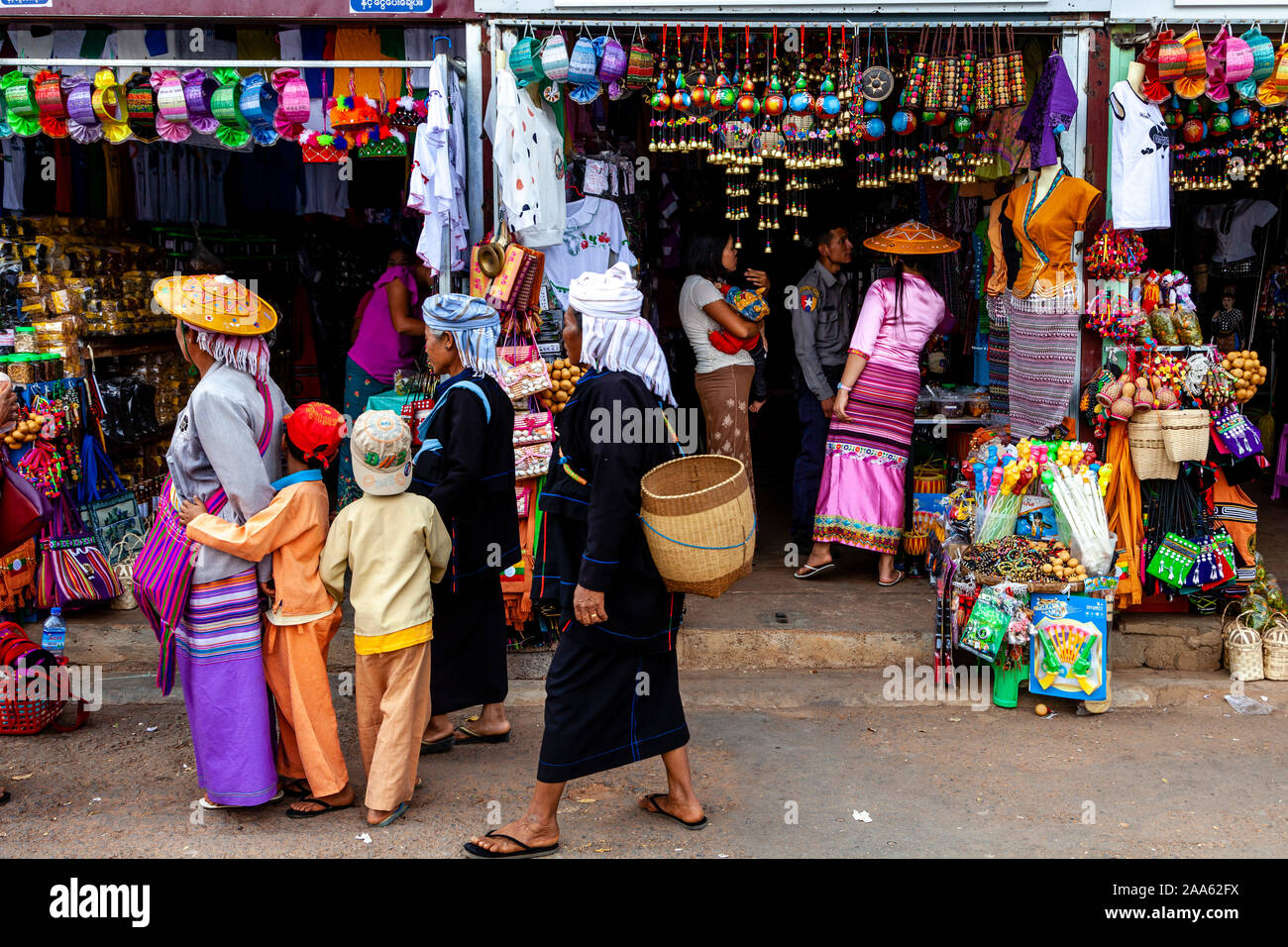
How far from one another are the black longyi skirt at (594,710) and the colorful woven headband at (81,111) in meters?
3.80

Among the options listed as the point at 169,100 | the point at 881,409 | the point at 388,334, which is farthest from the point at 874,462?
the point at 169,100

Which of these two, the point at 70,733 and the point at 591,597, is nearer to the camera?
the point at 591,597

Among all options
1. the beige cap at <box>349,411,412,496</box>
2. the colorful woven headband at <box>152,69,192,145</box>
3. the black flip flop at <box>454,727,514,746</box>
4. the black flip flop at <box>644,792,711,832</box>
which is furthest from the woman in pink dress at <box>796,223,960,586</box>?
the colorful woven headband at <box>152,69,192,145</box>

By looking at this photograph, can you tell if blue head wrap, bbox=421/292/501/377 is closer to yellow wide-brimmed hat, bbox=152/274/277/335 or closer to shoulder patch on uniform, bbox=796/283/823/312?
yellow wide-brimmed hat, bbox=152/274/277/335

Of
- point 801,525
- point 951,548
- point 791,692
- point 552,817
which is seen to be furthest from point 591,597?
point 801,525

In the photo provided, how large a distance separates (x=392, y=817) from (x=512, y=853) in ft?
1.74

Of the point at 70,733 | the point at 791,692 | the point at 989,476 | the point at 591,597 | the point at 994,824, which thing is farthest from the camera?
the point at 989,476

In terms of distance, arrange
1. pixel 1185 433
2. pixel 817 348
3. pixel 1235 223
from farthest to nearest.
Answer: pixel 1235 223 → pixel 817 348 → pixel 1185 433

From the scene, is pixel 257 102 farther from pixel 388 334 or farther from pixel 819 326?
pixel 819 326

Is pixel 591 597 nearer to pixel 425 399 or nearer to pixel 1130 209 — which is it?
pixel 425 399

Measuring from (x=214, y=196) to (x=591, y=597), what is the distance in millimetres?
5282

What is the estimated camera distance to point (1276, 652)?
5.34m

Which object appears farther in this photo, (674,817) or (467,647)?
(467,647)

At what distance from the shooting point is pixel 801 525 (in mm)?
6957
